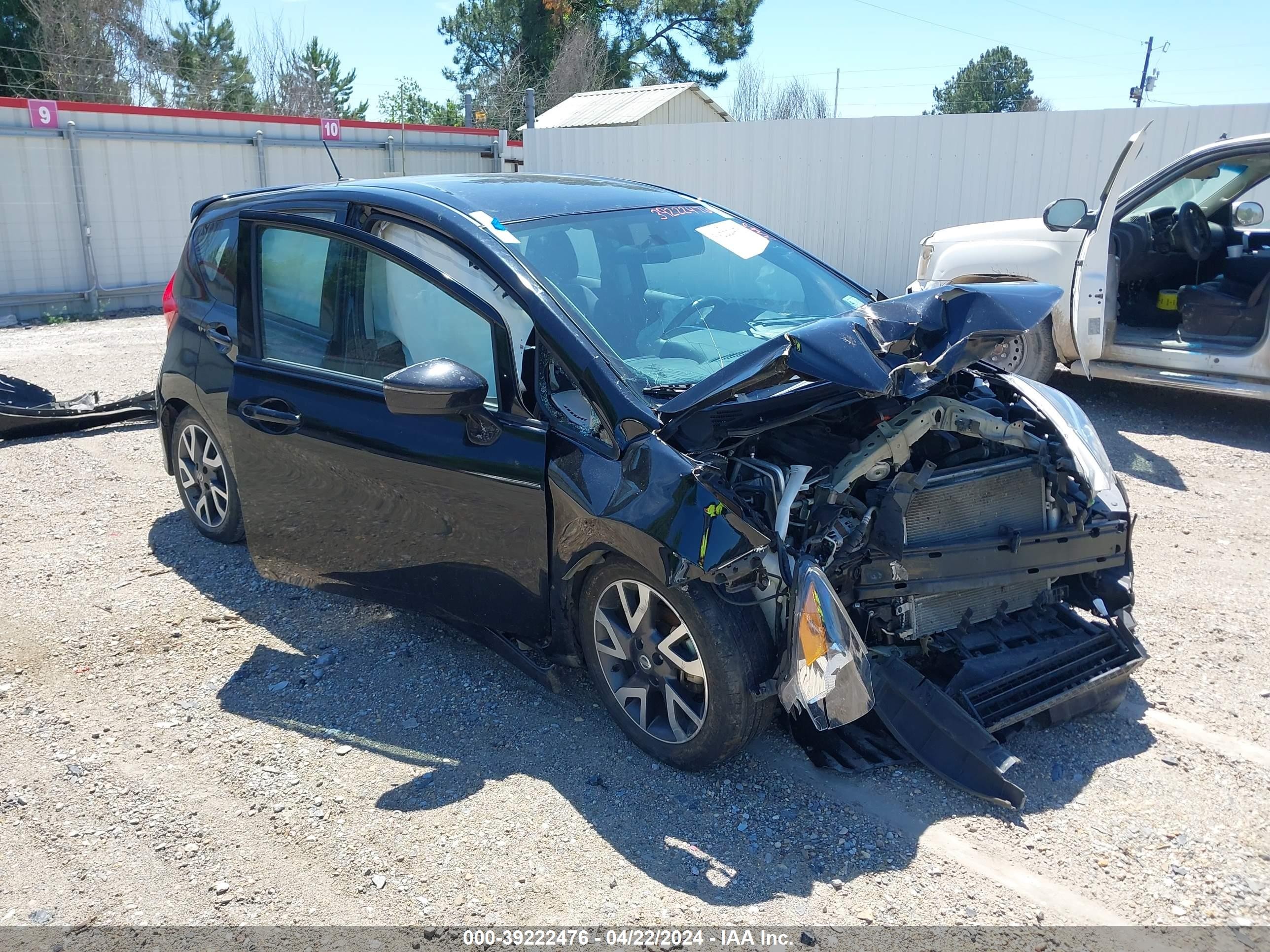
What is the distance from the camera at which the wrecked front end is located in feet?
10.1

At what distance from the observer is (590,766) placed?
3.48 m

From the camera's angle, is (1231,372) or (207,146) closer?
(1231,372)

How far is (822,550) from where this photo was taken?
3225mm

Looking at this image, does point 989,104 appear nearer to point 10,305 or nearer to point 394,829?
point 10,305

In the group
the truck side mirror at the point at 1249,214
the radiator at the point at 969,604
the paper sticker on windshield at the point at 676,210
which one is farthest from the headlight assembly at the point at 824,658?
the truck side mirror at the point at 1249,214

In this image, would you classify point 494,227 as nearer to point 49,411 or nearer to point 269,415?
point 269,415

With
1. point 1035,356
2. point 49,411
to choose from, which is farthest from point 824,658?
point 49,411

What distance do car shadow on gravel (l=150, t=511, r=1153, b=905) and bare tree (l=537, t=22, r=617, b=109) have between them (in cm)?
2974

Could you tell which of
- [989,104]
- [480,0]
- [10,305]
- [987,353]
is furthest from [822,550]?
[989,104]

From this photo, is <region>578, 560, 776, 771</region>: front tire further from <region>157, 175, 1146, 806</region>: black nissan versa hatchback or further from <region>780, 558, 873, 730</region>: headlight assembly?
<region>780, 558, 873, 730</region>: headlight assembly

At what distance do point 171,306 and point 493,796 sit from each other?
11.2ft

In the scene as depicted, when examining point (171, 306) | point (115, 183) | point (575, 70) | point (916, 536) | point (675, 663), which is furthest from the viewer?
point (575, 70)

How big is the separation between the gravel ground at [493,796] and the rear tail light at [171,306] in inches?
54.9

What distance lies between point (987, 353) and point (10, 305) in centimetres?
1465
